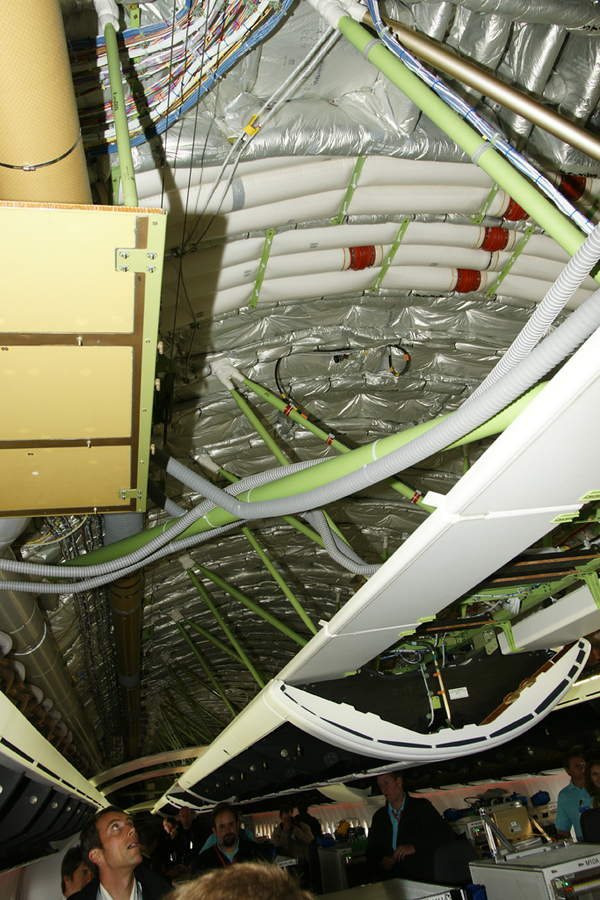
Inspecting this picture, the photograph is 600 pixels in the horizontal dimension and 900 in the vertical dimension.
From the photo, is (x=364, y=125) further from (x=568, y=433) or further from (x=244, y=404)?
(x=568, y=433)

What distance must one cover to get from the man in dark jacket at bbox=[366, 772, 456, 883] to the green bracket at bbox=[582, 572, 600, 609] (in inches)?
85.3

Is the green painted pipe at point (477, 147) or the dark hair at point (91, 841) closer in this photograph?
the green painted pipe at point (477, 147)

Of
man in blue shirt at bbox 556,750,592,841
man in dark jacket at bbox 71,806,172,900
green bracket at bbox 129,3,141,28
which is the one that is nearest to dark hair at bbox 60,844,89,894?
man in dark jacket at bbox 71,806,172,900

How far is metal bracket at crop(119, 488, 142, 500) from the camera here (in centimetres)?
290

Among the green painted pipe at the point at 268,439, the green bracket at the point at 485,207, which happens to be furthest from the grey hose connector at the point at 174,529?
the green bracket at the point at 485,207

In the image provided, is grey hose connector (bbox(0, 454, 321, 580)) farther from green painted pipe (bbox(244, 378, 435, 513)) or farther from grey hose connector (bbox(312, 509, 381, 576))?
grey hose connector (bbox(312, 509, 381, 576))

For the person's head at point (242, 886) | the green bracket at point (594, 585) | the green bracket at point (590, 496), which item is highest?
the green bracket at point (590, 496)

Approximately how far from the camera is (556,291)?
1.52m

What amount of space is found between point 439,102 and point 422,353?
317cm

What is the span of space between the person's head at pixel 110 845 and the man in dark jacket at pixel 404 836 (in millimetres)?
2216

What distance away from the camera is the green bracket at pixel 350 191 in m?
3.36

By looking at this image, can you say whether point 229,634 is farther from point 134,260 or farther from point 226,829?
point 134,260

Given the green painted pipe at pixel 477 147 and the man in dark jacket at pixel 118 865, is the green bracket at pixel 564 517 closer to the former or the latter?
the green painted pipe at pixel 477 147

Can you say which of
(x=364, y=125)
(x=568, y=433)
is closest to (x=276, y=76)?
(x=364, y=125)
